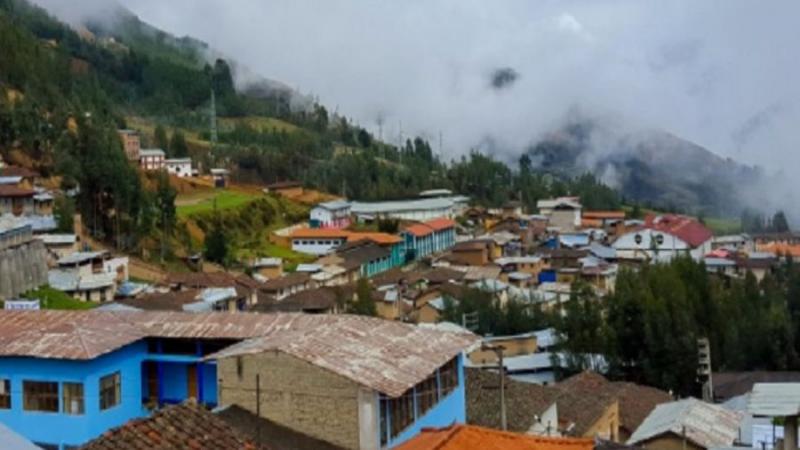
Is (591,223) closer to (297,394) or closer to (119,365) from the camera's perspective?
(119,365)

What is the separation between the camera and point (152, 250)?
45188mm

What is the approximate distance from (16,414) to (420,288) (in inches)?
1210

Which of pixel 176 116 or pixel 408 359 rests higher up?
pixel 176 116

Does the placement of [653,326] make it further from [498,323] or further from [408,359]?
[408,359]

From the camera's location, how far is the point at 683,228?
62.8m

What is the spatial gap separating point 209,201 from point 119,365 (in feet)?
153

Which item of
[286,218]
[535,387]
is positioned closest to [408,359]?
[535,387]

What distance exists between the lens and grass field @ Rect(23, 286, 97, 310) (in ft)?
95.2

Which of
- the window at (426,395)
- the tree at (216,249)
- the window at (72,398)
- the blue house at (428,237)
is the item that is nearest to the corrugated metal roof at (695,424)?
the window at (426,395)

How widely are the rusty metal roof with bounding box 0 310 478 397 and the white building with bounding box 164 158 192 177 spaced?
53.1m

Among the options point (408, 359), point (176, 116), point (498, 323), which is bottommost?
point (498, 323)

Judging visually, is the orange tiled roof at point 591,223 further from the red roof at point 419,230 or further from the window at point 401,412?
the window at point 401,412

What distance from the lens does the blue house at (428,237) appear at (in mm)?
56875

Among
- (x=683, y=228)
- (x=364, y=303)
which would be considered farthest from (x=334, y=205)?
(x=364, y=303)
